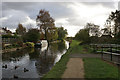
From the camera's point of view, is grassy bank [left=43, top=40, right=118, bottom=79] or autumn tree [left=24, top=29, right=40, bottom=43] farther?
autumn tree [left=24, top=29, right=40, bottom=43]

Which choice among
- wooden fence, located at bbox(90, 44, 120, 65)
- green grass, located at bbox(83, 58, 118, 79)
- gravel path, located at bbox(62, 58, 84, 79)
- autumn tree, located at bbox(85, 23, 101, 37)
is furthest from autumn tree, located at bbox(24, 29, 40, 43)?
green grass, located at bbox(83, 58, 118, 79)

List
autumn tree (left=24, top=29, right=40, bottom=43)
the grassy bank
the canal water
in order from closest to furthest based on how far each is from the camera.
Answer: the grassy bank, the canal water, autumn tree (left=24, top=29, right=40, bottom=43)

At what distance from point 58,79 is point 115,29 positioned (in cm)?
2892

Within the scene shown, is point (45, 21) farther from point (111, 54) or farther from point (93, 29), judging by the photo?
point (111, 54)

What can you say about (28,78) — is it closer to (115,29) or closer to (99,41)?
(99,41)

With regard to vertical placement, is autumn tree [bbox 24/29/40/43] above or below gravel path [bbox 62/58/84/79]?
above

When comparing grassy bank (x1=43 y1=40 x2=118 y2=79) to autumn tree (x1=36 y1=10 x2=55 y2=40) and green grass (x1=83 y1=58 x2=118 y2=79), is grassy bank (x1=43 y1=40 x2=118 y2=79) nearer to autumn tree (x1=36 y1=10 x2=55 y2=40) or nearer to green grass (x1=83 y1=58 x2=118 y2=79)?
green grass (x1=83 y1=58 x2=118 y2=79)

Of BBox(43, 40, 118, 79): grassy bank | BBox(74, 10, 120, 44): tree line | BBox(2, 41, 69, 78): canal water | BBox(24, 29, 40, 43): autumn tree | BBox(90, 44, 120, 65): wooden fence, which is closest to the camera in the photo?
BBox(43, 40, 118, 79): grassy bank

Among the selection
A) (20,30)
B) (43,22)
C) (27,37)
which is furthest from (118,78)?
(20,30)

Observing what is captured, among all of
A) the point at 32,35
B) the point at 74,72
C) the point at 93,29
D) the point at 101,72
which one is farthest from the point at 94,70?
the point at 32,35

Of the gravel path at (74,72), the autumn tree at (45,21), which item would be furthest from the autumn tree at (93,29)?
the gravel path at (74,72)

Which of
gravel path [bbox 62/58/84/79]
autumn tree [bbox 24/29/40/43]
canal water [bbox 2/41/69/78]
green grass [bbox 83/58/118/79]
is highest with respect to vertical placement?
autumn tree [bbox 24/29/40/43]

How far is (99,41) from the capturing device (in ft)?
94.1

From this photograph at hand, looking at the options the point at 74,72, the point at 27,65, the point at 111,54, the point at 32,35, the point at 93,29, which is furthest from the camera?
the point at 32,35
